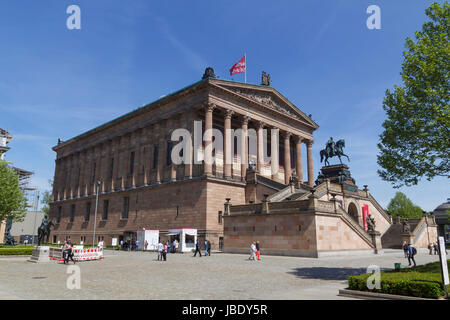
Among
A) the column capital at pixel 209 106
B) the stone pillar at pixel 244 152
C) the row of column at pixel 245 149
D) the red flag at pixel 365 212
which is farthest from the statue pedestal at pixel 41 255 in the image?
the red flag at pixel 365 212

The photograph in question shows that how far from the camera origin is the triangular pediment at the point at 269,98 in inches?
1875

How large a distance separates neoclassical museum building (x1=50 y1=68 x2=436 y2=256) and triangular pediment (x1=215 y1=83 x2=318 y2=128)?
0.17 m

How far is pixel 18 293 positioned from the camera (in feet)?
37.8

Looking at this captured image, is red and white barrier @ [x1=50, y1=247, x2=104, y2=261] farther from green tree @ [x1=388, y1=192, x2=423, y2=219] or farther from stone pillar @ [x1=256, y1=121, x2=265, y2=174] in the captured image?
green tree @ [x1=388, y1=192, x2=423, y2=219]

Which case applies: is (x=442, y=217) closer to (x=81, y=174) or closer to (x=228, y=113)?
(x=228, y=113)

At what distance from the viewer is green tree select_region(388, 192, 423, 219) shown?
284ft

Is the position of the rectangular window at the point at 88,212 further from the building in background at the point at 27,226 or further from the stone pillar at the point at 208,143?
the building in background at the point at 27,226

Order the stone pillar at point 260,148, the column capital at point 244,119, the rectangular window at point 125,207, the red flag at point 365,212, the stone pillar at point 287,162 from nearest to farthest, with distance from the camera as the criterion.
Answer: the red flag at point 365,212 → the column capital at point 244,119 → the stone pillar at point 260,148 → the rectangular window at point 125,207 → the stone pillar at point 287,162

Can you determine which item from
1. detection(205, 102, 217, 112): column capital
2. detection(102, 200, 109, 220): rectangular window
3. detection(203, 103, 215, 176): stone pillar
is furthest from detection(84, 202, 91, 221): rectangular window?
detection(205, 102, 217, 112): column capital

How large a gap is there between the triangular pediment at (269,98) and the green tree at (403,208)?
45.1 metres

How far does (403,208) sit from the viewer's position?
87.4 metres

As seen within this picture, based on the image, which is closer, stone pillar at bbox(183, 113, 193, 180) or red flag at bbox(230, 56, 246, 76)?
stone pillar at bbox(183, 113, 193, 180)

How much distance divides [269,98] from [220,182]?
18496 millimetres
